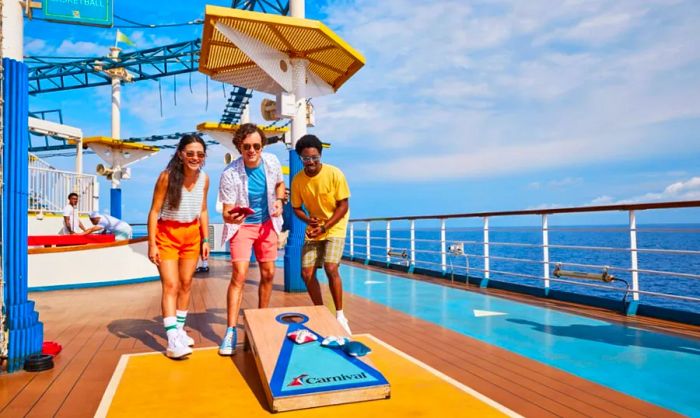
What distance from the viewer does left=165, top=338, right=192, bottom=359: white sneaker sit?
123 inches

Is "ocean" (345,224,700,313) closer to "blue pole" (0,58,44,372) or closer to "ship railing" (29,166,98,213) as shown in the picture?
"blue pole" (0,58,44,372)

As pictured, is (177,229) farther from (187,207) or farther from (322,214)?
(322,214)

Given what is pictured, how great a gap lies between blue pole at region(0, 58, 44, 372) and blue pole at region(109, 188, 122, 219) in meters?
17.6

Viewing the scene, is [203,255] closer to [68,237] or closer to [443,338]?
[443,338]

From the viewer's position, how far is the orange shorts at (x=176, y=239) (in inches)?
130

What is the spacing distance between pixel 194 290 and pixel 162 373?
416 cm

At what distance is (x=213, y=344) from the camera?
3689 millimetres

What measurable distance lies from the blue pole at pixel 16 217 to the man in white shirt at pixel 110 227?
22.9 feet

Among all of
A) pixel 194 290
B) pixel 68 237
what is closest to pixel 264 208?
pixel 194 290

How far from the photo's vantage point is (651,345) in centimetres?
366

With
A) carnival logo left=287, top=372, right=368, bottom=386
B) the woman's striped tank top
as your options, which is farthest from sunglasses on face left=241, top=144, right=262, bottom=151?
carnival logo left=287, top=372, right=368, bottom=386

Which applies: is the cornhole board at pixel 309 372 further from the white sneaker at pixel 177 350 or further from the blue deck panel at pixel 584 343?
the blue deck panel at pixel 584 343

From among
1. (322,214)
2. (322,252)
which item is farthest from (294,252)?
(322,214)

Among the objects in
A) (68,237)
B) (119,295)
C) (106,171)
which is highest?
(106,171)
